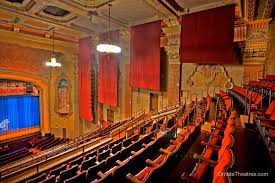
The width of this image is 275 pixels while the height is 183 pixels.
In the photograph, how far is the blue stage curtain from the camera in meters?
11.2

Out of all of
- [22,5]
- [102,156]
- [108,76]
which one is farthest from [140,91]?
[22,5]

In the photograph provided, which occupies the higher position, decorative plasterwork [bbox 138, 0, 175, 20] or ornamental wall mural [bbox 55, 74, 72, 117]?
decorative plasterwork [bbox 138, 0, 175, 20]

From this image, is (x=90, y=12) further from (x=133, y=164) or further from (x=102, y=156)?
(x=133, y=164)

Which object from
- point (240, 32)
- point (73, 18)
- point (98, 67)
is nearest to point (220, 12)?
point (240, 32)

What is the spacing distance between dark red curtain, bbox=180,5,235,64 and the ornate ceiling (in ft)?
0.98

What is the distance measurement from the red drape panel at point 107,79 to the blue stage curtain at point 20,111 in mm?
5521

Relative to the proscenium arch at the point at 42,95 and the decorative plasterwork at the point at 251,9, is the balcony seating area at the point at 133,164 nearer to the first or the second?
the decorative plasterwork at the point at 251,9

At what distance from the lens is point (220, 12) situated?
5.10 m

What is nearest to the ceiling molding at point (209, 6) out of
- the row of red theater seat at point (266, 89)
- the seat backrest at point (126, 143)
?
the row of red theater seat at point (266, 89)

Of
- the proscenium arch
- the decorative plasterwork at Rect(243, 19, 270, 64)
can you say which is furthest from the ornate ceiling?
the proscenium arch

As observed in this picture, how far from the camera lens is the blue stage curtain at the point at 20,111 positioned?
11.2 m

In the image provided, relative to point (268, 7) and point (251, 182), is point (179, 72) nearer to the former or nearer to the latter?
point (268, 7)

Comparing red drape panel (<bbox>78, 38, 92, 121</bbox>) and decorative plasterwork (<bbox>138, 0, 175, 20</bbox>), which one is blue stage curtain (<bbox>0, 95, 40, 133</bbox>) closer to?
red drape panel (<bbox>78, 38, 92, 121</bbox>)

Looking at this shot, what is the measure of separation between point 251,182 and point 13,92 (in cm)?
1241
